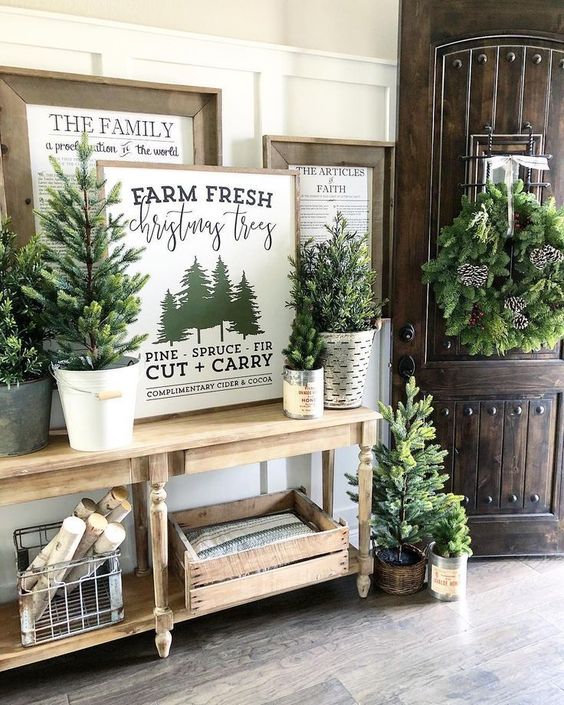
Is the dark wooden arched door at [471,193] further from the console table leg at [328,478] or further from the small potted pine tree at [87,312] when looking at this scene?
the small potted pine tree at [87,312]

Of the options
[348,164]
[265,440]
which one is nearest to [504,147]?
[348,164]

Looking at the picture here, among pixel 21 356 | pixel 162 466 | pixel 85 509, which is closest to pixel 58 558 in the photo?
pixel 85 509

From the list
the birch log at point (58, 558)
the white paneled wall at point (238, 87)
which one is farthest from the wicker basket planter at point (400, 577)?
the birch log at point (58, 558)

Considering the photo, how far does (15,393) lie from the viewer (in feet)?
5.87

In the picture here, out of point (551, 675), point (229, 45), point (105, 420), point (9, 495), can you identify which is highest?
point (229, 45)

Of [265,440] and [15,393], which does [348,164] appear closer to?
[265,440]

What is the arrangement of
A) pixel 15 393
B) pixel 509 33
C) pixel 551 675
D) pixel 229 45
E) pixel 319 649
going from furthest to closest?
pixel 509 33 → pixel 229 45 → pixel 319 649 → pixel 551 675 → pixel 15 393

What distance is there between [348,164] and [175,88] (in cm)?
75

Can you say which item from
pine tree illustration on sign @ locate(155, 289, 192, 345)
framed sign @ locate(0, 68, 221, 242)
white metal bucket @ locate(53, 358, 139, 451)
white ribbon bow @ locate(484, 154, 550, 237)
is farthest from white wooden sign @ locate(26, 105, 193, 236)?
white ribbon bow @ locate(484, 154, 550, 237)

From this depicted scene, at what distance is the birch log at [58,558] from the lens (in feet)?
6.32

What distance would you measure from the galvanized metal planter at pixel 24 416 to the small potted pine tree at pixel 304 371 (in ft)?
2.62

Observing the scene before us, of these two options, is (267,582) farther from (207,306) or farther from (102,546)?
(207,306)

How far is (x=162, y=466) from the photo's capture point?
1.97m

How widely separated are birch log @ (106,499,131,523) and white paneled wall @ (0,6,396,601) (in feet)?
0.92
